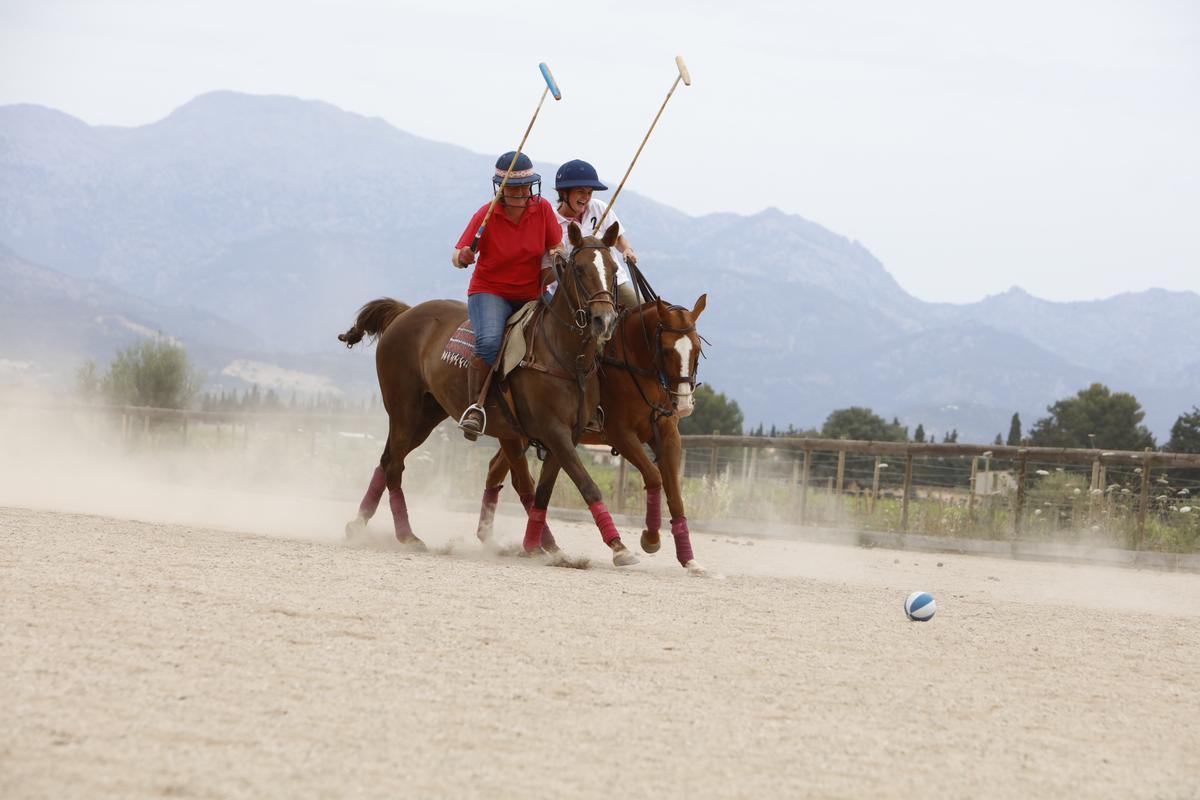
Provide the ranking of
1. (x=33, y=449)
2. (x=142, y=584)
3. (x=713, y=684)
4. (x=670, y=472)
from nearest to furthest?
(x=713, y=684)
(x=142, y=584)
(x=670, y=472)
(x=33, y=449)

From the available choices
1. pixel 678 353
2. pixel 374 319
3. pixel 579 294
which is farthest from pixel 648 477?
pixel 374 319

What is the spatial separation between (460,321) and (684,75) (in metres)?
2.89

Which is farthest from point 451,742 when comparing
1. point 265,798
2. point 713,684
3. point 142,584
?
point 142,584

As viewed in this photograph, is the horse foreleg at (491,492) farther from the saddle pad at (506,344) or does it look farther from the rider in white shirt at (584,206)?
the rider in white shirt at (584,206)

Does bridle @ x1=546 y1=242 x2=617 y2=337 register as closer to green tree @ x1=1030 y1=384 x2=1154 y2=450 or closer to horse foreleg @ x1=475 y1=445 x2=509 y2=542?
horse foreleg @ x1=475 y1=445 x2=509 y2=542

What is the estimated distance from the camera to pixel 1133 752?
643 cm

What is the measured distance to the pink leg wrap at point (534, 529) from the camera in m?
13.0

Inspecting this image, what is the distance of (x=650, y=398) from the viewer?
12438 mm

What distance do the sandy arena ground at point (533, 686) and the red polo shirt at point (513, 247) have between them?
2.56 metres

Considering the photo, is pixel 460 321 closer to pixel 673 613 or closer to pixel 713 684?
pixel 673 613

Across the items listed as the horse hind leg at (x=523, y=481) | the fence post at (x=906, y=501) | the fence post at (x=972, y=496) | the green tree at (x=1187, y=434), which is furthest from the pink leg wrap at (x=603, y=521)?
the green tree at (x=1187, y=434)

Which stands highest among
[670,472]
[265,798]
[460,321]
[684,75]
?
[684,75]

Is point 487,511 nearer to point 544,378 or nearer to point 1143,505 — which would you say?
point 544,378

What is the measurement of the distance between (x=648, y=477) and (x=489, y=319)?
1.73 m
